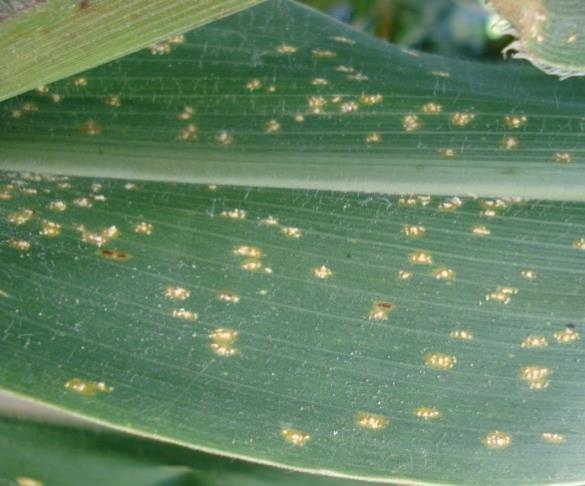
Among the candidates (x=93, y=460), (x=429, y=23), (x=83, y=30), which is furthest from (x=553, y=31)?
(x=429, y=23)

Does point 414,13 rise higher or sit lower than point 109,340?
higher

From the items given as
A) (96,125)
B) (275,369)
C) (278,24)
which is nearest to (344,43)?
(278,24)

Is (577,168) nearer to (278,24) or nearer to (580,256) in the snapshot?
(580,256)

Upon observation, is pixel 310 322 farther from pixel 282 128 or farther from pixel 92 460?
pixel 92 460

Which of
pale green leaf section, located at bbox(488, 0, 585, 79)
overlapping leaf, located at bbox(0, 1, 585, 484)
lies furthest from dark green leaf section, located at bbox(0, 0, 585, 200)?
pale green leaf section, located at bbox(488, 0, 585, 79)

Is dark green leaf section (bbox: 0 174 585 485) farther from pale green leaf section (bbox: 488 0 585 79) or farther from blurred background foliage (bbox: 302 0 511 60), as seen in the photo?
blurred background foliage (bbox: 302 0 511 60)

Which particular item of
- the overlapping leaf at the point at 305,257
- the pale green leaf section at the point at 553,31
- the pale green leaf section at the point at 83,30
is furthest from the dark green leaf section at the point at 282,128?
the pale green leaf section at the point at 553,31

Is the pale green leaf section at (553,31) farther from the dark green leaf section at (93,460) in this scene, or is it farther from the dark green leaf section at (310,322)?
the dark green leaf section at (93,460)
